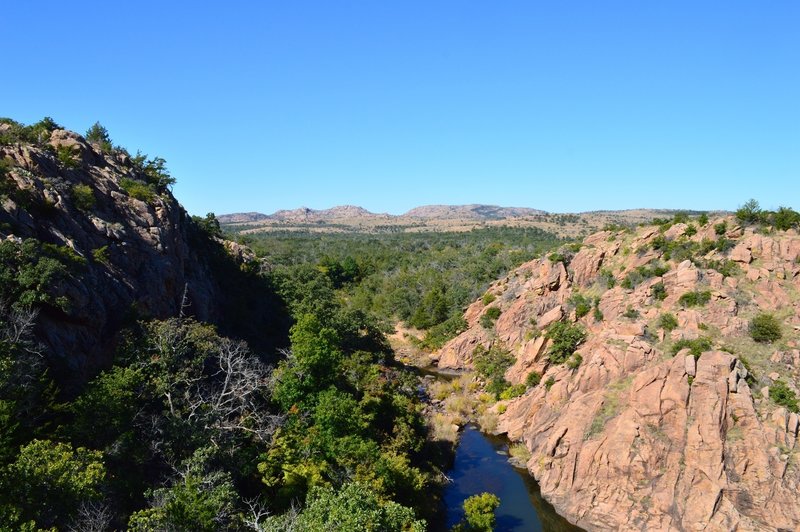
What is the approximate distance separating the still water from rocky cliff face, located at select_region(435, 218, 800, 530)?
2.97 feet

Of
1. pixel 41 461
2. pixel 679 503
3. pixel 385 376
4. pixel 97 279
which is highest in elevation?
pixel 97 279

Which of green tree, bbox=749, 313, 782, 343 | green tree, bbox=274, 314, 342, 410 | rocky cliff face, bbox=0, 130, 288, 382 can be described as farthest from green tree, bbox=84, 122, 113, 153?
green tree, bbox=749, 313, 782, 343

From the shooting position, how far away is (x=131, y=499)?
65.9ft

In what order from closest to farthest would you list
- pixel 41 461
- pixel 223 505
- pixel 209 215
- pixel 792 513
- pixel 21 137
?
pixel 41 461
pixel 223 505
pixel 792 513
pixel 21 137
pixel 209 215

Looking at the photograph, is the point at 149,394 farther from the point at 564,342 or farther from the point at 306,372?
the point at 564,342

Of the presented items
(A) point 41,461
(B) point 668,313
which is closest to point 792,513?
(B) point 668,313

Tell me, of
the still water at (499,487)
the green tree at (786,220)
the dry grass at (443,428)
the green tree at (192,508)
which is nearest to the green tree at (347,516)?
the green tree at (192,508)

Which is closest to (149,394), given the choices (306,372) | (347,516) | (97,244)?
(306,372)

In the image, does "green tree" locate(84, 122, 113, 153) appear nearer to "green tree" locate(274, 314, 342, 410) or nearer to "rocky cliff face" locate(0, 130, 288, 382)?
"rocky cliff face" locate(0, 130, 288, 382)

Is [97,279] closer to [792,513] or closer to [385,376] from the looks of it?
[385,376]

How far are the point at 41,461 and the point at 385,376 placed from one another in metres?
26.2

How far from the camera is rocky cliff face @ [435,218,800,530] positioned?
2673cm

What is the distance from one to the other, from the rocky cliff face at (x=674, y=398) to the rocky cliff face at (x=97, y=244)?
25.3m

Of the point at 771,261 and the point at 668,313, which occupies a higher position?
the point at 771,261
